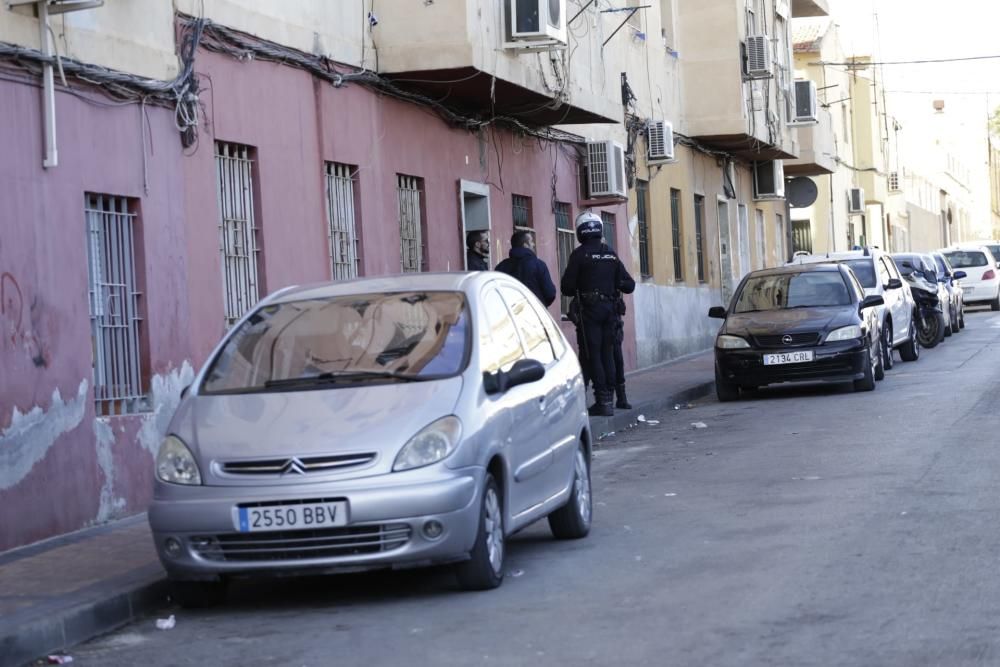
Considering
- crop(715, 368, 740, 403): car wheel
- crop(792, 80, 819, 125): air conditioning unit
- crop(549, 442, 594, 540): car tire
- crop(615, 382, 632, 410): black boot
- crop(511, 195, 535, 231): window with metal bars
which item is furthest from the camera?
crop(792, 80, 819, 125): air conditioning unit

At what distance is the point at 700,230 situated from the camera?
31.7 m

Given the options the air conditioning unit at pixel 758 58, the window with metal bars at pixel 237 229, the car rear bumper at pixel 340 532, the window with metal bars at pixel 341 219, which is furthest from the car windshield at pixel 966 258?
the car rear bumper at pixel 340 532

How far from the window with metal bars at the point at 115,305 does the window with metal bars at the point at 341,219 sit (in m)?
3.79

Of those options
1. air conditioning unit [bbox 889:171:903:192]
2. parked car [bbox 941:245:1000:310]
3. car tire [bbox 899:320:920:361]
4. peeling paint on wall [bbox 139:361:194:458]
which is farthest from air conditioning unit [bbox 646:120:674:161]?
air conditioning unit [bbox 889:171:903:192]

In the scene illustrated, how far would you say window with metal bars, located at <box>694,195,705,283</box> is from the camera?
31.4 meters

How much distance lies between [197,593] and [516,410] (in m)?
1.79

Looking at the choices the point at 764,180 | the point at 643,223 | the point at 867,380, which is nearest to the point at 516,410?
the point at 867,380

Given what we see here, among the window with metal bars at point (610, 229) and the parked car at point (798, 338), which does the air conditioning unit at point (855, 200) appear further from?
the parked car at point (798, 338)

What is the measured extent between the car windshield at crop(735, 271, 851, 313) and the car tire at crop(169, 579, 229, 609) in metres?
12.9

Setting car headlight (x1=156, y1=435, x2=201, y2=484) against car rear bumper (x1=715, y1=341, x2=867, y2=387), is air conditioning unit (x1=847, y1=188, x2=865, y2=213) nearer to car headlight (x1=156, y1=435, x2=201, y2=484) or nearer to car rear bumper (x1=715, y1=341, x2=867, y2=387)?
car rear bumper (x1=715, y1=341, x2=867, y2=387)

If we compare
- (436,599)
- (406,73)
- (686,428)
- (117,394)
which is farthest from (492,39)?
(436,599)

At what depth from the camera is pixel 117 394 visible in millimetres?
12094

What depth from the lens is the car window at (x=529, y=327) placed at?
9.42 m

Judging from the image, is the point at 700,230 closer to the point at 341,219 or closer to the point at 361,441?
the point at 341,219
